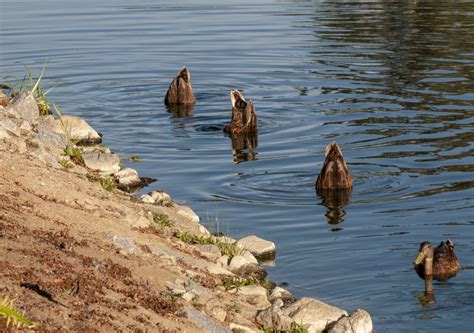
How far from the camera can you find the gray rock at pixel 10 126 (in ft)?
39.7

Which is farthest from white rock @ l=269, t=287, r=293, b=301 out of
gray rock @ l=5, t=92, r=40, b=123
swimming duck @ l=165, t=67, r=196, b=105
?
swimming duck @ l=165, t=67, r=196, b=105

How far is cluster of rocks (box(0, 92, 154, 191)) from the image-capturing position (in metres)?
12.1

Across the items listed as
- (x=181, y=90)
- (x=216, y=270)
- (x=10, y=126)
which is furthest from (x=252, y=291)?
(x=181, y=90)

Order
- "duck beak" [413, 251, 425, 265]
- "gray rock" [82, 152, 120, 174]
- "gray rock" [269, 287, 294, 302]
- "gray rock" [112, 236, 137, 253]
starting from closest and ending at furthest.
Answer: "gray rock" [112, 236, 137, 253]
"gray rock" [269, 287, 294, 302]
"duck beak" [413, 251, 425, 265]
"gray rock" [82, 152, 120, 174]

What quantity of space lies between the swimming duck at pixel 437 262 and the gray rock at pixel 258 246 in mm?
1572

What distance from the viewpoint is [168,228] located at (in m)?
11.0

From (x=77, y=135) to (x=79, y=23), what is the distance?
15750 millimetres

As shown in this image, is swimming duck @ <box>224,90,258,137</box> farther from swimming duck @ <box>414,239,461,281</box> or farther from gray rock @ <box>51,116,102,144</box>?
swimming duck @ <box>414,239,461,281</box>

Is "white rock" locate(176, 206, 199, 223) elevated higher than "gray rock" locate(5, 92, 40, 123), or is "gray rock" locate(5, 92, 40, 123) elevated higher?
"gray rock" locate(5, 92, 40, 123)

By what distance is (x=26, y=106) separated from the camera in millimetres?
14242

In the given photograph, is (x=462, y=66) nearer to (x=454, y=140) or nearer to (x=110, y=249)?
(x=454, y=140)

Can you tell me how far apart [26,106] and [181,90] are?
17.1 feet

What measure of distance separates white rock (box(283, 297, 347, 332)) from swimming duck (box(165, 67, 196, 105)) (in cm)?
1037

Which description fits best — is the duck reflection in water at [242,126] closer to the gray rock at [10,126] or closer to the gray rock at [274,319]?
the gray rock at [10,126]
